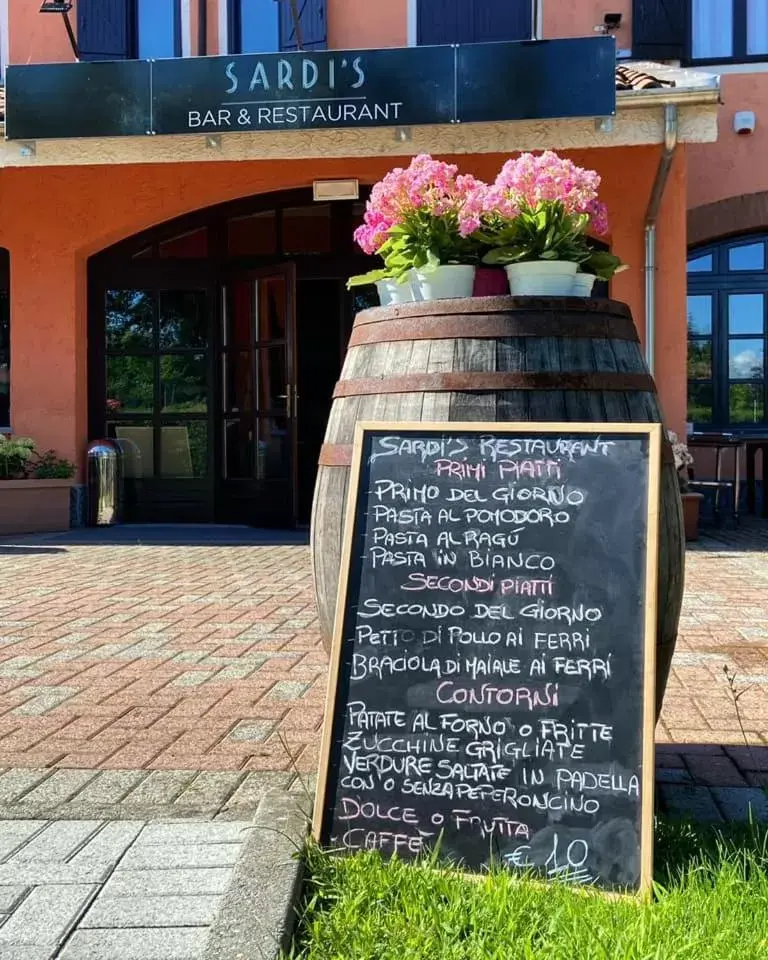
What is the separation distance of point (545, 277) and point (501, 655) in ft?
3.33

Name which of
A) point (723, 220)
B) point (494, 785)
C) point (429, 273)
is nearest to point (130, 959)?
point (494, 785)

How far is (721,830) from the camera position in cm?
244

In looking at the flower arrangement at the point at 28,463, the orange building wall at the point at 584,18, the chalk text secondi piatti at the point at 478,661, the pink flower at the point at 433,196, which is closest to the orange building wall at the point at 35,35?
the flower arrangement at the point at 28,463

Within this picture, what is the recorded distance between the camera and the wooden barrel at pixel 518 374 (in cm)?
253

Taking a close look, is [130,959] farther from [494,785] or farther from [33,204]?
[33,204]

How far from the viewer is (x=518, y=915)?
1980 mm

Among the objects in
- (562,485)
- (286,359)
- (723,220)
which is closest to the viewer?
(562,485)

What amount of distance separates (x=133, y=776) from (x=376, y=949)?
1249 millimetres

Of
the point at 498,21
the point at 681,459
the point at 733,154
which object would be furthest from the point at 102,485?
the point at 733,154

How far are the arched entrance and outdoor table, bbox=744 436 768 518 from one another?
3.86 meters

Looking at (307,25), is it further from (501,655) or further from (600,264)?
(501,655)

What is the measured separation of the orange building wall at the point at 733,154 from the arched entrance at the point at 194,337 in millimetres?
3338

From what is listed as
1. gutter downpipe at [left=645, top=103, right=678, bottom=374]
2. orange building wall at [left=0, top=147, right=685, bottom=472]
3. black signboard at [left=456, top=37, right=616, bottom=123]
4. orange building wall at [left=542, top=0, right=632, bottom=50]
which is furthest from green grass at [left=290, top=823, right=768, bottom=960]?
orange building wall at [left=542, top=0, right=632, bottom=50]

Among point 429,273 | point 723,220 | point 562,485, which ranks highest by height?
point 723,220
